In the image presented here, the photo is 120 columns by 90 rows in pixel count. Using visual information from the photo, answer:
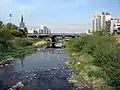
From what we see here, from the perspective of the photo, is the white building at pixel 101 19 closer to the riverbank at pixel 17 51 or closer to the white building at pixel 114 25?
the white building at pixel 114 25

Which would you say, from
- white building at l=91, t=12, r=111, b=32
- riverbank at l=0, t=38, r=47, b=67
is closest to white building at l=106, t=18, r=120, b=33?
white building at l=91, t=12, r=111, b=32

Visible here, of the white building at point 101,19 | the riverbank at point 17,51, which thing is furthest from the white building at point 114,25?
the riverbank at point 17,51

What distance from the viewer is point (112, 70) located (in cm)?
1967

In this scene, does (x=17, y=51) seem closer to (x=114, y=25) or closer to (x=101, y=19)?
(x=114, y=25)

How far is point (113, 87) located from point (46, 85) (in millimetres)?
7039

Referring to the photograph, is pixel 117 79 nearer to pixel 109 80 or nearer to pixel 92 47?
pixel 109 80

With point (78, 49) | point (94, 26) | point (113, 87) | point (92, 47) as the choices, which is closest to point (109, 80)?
point (113, 87)

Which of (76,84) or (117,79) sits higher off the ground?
(117,79)

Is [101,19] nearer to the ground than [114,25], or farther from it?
farther from it

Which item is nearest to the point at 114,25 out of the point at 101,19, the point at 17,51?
the point at 101,19

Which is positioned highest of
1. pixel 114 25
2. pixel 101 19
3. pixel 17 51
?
pixel 101 19

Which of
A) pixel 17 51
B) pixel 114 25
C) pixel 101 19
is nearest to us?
pixel 17 51

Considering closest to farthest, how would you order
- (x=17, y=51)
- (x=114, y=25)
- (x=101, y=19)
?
1. (x=17, y=51)
2. (x=114, y=25)
3. (x=101, y=19)

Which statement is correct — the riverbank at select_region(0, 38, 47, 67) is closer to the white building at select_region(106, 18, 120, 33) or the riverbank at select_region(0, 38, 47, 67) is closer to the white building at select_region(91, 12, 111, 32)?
the white building at select_region(106, 18, 120, 33)
